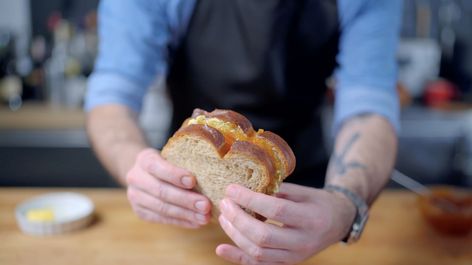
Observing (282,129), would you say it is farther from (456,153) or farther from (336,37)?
(456,153)

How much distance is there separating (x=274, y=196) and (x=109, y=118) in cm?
45

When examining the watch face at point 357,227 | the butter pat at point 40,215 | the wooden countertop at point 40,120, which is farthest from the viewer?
the wooden countertop at point 40,120

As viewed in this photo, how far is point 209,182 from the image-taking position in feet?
1.83

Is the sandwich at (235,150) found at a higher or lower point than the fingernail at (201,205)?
higher

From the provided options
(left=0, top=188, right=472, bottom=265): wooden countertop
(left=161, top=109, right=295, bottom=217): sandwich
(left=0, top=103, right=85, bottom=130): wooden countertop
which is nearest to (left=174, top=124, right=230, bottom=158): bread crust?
(left=161, top=109, right=295, bottom=217): sandwich

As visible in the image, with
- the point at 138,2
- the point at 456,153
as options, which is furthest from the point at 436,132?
the point at 138,2

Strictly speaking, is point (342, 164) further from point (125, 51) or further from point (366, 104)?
point (125, 51)

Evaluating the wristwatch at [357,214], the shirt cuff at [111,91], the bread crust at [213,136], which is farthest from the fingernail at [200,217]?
the shirt cuff at [111,91]

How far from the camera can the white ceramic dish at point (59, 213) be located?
76 centimetres

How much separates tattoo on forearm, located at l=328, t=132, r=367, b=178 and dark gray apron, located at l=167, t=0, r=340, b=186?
0.16m

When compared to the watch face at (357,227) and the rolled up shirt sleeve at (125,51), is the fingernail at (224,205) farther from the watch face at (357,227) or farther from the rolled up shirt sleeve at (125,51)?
the rolled up shirt sleeve at (125,51)

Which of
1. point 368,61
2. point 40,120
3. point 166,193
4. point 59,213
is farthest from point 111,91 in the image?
point 40,120

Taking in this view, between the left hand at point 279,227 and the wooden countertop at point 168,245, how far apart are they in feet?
0.43

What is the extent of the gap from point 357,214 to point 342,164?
131mm
